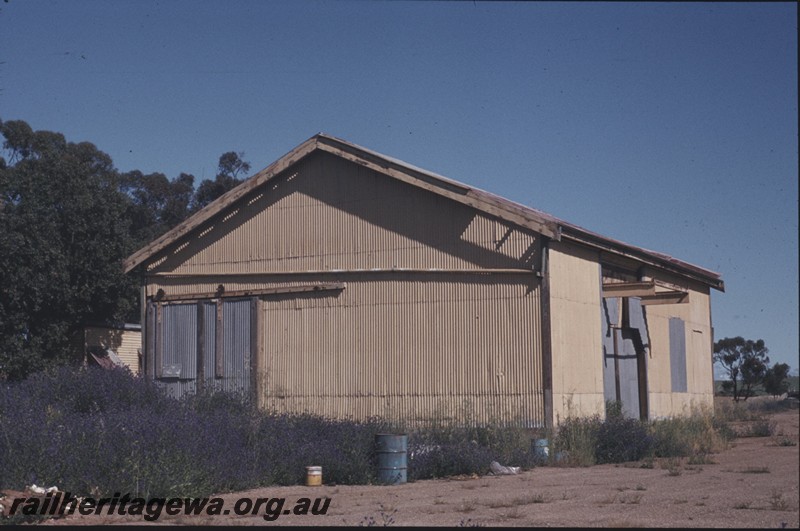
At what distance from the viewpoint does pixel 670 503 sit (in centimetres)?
1120

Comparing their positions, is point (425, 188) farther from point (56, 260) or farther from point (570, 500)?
point (56, 260)

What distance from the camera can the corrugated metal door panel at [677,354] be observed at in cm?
2541

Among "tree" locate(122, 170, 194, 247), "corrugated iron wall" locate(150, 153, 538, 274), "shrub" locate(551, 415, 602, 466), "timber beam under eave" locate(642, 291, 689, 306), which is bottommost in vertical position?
"shrub" locate(551, 415, 602, 466)

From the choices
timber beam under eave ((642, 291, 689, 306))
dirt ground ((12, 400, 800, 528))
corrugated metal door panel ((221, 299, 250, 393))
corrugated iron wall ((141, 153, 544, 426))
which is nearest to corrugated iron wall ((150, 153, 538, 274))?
corrugated iron wall ((141, 153, 544, 426))

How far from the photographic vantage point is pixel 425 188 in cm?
1936

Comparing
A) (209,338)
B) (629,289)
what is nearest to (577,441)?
(629,289)

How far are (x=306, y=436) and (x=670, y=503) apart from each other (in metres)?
6.46

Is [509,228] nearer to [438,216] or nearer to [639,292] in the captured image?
[438,216]

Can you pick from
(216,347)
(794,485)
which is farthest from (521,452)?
(216,347)

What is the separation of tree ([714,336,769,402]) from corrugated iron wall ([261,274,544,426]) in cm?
1491

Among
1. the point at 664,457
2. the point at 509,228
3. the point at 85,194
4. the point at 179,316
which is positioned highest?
the point at 85,194

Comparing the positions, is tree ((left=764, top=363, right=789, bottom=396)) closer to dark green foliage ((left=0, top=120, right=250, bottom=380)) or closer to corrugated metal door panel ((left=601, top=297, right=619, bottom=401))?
corrugated metal door panel ((left=601, top=297, right=619, bottom=401))

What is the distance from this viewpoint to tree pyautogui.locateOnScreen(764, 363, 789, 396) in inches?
1206

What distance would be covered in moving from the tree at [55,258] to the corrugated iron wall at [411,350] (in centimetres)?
1656
